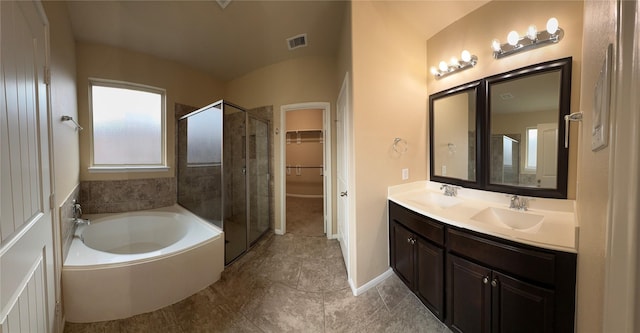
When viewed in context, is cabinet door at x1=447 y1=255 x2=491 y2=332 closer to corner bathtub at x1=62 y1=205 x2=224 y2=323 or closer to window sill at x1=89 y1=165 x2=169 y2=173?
corner bathtub at x1=62 y1=205 x2=224 y2=323

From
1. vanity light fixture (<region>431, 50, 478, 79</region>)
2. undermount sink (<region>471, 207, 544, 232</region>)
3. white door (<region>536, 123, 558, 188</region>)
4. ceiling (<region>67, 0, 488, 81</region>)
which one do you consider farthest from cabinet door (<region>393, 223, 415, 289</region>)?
ceiling (<region>67, 0, 488, 81</region>)

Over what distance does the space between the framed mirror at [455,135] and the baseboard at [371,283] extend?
1.04 metres

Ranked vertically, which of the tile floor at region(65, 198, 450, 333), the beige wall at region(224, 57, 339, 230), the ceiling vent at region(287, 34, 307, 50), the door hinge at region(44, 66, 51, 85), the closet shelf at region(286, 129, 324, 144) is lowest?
the tile floor at region(65, 198, 450, 333)

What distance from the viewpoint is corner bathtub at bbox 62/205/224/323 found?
1312mm

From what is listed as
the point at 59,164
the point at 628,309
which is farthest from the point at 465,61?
the point at 59,164

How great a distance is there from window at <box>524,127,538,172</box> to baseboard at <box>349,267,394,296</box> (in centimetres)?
137

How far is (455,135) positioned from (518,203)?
0.71 m

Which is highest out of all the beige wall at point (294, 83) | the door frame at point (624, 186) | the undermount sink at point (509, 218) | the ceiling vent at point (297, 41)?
the ceiling vent at point (297, 41)

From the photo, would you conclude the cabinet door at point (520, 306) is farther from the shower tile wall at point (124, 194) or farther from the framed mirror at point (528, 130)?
the shower tile wall at point (124, 194)

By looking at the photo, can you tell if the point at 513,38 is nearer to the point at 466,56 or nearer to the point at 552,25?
the point at 552,25

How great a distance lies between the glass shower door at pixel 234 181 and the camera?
2.07 m

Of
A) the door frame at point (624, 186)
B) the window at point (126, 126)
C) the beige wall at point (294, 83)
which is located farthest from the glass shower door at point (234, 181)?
the door frame at point (624, 186)

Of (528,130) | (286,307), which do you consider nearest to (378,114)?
(528,130)

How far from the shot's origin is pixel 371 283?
1.70 m
